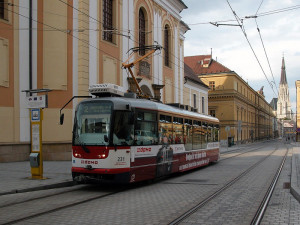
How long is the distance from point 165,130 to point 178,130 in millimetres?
1510

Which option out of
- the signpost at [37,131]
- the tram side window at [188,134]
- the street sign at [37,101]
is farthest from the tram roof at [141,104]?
the signpost at [37,131]

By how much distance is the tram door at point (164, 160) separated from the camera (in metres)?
12.4

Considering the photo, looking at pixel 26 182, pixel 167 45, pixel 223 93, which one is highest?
pixel 167 45

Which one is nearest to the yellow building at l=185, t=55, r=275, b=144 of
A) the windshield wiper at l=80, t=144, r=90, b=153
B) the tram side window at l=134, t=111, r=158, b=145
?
the tram side window at l=134, t=111, r=158, b=145

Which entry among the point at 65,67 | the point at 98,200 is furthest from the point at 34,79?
the point at 98,200

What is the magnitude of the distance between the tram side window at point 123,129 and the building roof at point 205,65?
2082 inches

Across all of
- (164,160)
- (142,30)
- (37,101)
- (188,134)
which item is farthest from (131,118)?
(142,30)

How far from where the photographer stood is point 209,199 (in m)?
9.16

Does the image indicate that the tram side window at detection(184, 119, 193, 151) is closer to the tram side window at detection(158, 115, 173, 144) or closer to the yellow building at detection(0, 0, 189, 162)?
the tram side window at detection(158, 115, 173, 144)

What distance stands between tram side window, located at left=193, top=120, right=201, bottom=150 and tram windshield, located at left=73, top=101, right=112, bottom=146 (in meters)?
6.95

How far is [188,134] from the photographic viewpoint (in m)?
15.6

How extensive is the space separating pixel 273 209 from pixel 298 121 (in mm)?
81788

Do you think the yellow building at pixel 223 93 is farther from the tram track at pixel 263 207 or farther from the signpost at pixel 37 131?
the signpost at pixel 37 131

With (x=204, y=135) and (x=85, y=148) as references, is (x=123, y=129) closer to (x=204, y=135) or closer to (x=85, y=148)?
(x=85, y=148)
